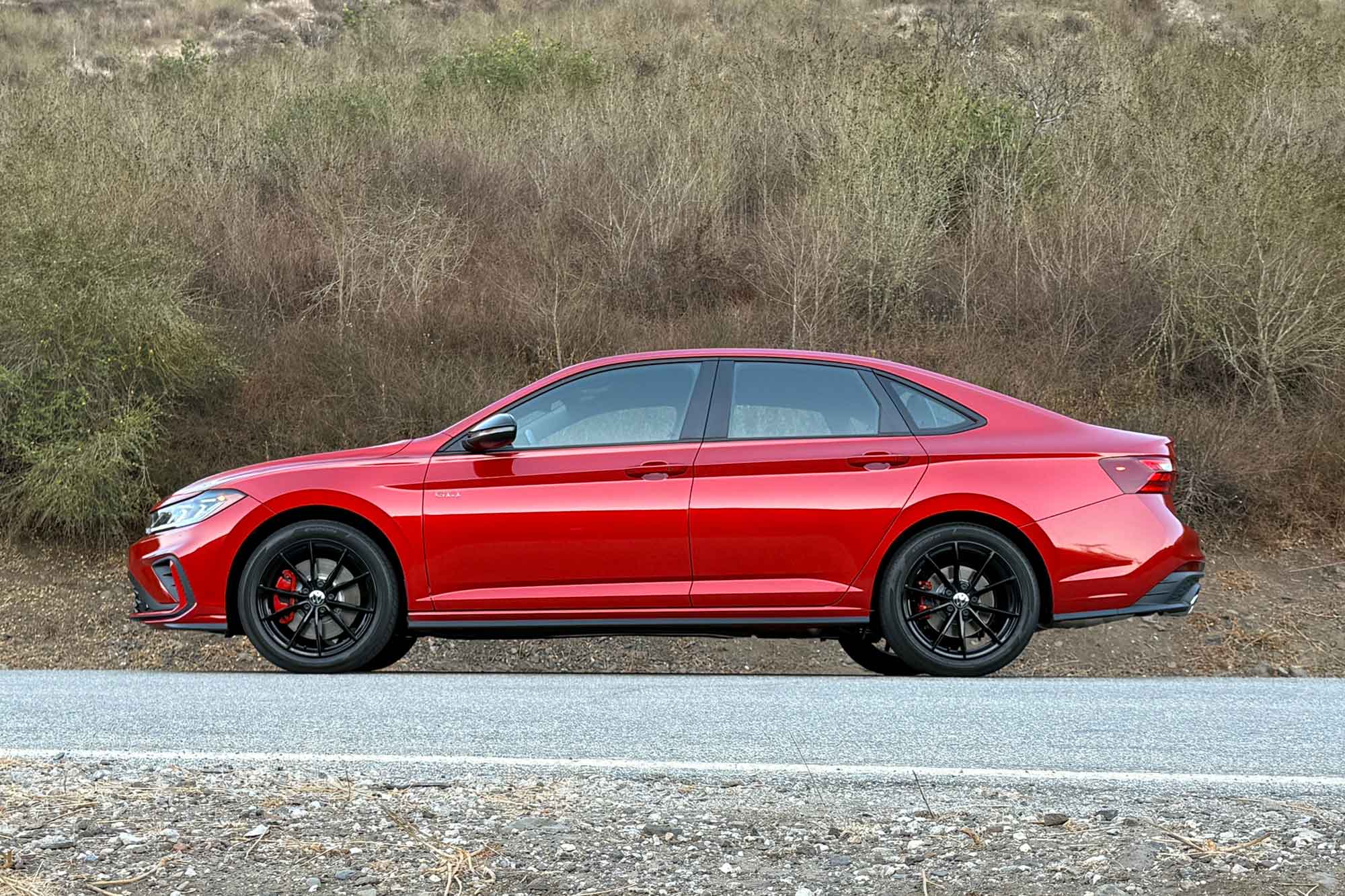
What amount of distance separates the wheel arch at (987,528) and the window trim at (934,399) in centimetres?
45

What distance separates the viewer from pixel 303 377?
67.0 feet

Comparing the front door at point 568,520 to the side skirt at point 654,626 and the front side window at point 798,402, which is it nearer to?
the side skirt at point 654,626

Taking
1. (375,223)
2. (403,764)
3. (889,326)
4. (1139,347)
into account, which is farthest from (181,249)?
(403,764)

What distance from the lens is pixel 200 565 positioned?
7.69 metres

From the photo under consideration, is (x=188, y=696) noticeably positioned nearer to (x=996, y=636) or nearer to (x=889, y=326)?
(x=996, y=636)

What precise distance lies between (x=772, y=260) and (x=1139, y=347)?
5910 mm

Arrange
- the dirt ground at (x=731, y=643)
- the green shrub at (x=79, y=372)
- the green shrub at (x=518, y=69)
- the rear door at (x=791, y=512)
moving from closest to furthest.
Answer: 1. the rear door at (x=791, y=512)
2. the dirt ground at (x=731, y=643)
3. the green shrub at (x=79, y=372)
4. the green shrub at (x=518, y=69)

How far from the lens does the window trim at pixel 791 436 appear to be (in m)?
7.49

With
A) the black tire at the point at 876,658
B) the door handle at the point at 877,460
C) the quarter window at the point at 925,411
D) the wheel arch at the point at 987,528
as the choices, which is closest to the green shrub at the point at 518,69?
the black tire at the point at 876,658

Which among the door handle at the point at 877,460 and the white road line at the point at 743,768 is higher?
the door handle at the point at 877,460

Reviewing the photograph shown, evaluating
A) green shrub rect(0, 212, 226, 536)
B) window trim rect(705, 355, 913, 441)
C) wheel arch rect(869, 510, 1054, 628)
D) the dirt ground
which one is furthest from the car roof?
green shrub rect(0, 212, 226, 536)

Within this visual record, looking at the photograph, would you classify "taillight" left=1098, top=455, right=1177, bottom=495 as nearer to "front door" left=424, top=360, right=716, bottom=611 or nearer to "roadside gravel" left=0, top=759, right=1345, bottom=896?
"front door" left=424, top=360, right=716, bottom=611

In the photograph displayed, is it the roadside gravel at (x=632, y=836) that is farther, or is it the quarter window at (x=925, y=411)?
the quarter window at (x=925, y=411)

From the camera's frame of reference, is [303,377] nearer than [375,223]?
Yes
